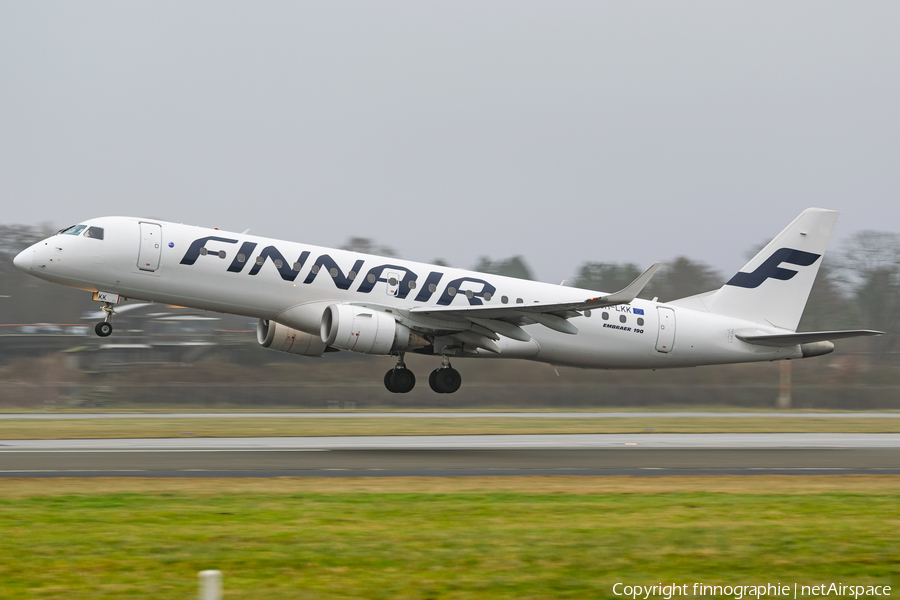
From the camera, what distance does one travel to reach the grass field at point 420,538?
1023 centimetres

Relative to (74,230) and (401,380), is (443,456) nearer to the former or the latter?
(401,380)

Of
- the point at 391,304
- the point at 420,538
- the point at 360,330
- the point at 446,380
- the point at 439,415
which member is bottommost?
the point at 439,415

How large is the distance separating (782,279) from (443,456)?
52.5ft

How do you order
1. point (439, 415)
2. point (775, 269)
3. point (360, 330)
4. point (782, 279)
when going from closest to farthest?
point (360, 330) < point (782, 279) < point (775, 269) < point (439, 415)

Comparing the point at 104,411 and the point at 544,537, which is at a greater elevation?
the point at 544,537

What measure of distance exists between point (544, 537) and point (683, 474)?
948 centimetres

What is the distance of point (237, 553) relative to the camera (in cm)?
1138

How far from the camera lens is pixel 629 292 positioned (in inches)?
957

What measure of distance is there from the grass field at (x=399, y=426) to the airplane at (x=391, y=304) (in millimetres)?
4876

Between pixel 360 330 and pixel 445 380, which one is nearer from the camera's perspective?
pixel 360 330

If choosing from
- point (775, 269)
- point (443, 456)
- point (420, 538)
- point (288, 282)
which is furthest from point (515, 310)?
point (420, 538)

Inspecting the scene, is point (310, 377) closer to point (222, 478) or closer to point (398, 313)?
point (398, 313)

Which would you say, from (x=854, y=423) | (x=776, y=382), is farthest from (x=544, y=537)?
(x=776, y=382)

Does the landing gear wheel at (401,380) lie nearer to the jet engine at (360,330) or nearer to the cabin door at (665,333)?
the jet engine at (360,330)
